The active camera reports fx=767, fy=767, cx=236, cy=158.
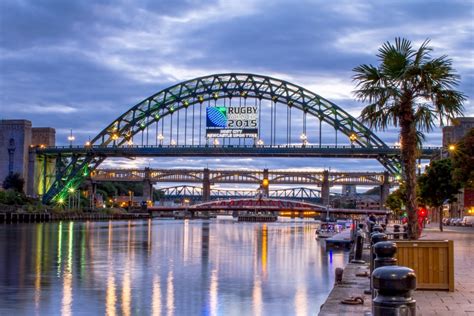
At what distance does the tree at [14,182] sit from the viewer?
5000 inches

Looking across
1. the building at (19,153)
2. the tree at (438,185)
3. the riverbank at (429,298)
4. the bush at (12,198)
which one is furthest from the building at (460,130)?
the riverbank at (429,298)

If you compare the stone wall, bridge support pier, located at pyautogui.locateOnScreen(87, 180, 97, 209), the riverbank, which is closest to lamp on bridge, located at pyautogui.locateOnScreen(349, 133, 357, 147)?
the stone wall

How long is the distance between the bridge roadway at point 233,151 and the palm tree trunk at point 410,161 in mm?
98037

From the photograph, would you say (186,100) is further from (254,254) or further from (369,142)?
(254,254)

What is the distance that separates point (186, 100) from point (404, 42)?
355 feet

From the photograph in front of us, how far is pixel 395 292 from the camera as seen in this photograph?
684 cm

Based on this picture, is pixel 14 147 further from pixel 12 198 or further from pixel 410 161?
pixel 410 161

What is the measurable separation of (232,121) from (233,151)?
529 cm

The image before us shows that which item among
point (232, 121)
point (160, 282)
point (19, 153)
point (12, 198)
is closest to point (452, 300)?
point (160, 282)

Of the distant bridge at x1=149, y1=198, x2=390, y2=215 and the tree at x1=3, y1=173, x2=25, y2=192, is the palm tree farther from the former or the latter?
the distant bridge at x1=149, y1=198, x2=390, y2=215

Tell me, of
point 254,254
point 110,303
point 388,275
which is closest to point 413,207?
point 110,303

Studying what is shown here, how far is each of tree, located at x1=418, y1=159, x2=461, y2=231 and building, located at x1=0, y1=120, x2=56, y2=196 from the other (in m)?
78.3

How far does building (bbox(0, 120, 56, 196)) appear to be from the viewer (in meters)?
131

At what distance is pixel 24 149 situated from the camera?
131625 millimetres
